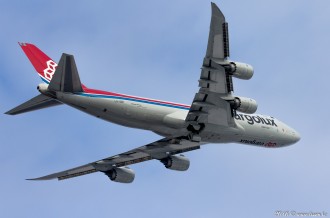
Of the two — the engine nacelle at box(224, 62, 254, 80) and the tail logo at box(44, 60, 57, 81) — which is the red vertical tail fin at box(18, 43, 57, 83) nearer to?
the tail logo at box(44, 60, 57, 81)

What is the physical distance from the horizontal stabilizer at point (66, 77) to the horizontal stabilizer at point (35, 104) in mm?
1743

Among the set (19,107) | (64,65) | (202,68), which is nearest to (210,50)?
(202,68)

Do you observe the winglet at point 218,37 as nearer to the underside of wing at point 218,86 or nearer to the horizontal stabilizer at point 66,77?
the underside of wing at point 218,86

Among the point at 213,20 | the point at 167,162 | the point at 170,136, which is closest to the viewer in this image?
the point at 213,20

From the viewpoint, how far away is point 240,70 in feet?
164

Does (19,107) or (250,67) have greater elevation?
(250,67)

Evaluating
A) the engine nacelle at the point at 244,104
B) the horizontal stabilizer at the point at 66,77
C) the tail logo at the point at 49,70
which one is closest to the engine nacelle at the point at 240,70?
the engine nacelle at the point at 244,104

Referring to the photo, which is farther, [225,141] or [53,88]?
[225,141]

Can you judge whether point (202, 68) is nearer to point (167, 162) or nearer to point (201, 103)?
point (201, 103)

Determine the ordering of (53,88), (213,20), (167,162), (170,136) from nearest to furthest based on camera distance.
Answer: (213,20) < (53,88) < (170,136) < (167,162)

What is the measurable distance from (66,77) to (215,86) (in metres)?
10.2

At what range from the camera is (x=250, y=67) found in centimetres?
5050

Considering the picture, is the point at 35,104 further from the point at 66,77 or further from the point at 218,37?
the point at 218,37

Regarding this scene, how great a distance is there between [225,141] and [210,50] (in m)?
11.2
